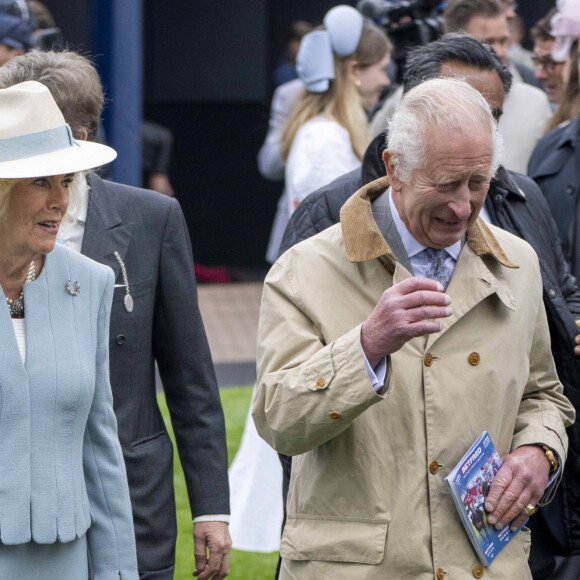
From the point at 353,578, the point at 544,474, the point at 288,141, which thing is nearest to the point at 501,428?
the point at 544,474

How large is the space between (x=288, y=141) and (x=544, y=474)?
2924mm

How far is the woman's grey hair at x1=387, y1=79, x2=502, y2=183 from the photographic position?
2.77 meters

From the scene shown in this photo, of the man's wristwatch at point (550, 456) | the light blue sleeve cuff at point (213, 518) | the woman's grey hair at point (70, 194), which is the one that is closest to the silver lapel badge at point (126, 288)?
the woman's grey hair at point (70, 194)

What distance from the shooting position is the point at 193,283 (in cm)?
347

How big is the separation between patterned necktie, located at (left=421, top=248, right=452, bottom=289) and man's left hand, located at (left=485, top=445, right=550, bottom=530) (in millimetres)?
447

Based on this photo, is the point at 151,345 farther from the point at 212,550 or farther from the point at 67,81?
the point at 67,81

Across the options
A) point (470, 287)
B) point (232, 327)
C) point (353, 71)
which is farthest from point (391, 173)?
point (232, 327)

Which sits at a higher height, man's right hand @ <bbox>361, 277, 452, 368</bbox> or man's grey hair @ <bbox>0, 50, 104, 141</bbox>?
man's grey hair @ <bbox>0, 50, 104, 141</bbox>

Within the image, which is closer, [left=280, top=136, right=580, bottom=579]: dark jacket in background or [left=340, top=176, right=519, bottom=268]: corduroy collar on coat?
[left=340, top=176, right=519, bottom=268]: corduroy collar on coat

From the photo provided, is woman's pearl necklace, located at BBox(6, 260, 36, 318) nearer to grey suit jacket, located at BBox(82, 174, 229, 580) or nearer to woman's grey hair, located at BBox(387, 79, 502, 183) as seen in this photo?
grey suit jacket, located at BBox(82, 174, 229, 580)

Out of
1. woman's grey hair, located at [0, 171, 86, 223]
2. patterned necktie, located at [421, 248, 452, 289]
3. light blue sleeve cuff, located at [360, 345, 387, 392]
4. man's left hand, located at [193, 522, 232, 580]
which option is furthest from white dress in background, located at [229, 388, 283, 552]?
light blue sleeve cuff, located at [360, 345, 387, 392]

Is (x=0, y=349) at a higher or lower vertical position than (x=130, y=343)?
higher

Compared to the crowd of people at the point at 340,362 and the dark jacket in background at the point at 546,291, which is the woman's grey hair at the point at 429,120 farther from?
the dark jacket in background at the point at 546,291

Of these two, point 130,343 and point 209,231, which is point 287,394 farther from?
point 209,231
